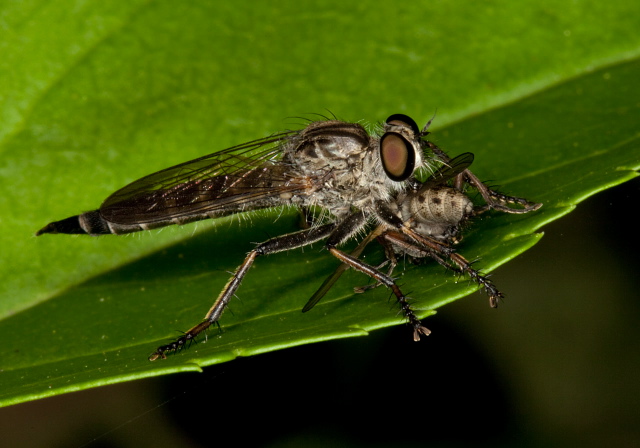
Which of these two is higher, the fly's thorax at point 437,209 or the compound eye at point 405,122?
the compound eye at point 405,122

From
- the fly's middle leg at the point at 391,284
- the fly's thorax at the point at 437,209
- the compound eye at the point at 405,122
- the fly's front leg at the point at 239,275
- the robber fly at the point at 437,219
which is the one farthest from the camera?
the compound eye at the point at 405,122

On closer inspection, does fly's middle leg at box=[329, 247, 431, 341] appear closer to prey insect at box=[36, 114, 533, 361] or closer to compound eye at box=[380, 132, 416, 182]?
prey insect at box=[36, 114, 533, 361]

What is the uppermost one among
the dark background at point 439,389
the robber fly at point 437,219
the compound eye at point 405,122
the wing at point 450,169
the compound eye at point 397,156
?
the compound eye at point 405,122

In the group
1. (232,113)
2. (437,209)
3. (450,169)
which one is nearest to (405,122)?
(450,169)

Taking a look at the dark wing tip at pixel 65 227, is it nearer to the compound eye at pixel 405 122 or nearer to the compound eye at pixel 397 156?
the compound eye at pixel 397 156

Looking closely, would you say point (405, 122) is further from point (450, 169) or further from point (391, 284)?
point (391, 284)

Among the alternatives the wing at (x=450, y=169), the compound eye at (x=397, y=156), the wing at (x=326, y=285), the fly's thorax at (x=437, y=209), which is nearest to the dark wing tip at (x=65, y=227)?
the wing at (x=326, y=285)

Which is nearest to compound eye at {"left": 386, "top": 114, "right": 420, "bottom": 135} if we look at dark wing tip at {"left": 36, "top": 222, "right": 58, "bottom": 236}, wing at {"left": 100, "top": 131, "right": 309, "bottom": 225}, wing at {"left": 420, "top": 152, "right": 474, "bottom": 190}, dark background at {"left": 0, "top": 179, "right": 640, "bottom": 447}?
wing at {"left": 420, "top": 152, "right": 474, "bottom": 190}
